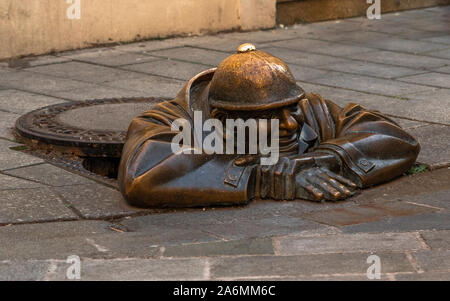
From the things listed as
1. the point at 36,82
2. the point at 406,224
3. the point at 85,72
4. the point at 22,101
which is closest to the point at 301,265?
the point at 406,224

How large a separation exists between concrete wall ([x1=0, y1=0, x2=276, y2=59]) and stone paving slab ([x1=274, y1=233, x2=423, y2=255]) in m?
5.40

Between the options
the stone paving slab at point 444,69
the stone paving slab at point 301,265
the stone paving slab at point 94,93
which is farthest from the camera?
the stone paving slab at point 444,69

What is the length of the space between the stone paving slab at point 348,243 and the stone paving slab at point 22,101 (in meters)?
3.31

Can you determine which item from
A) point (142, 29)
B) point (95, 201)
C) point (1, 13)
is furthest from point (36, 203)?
point (142, 29)

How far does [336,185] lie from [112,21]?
5.23 m

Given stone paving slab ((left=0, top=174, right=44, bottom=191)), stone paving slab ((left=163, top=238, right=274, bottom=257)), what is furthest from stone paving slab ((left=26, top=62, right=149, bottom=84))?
stone paving slab ((left=163, top=238, right=274, bottom=257))

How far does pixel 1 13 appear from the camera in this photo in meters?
8.38

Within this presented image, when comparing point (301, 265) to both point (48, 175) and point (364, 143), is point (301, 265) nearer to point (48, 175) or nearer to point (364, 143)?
point (364, 143)

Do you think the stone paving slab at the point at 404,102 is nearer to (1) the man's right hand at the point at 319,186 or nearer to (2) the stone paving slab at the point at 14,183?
(1) the man's right hand at the point at 319,186

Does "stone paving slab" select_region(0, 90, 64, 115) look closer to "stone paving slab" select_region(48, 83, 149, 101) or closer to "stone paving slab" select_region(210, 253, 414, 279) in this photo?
"stone paving slab" select_region(48, 83, 149, 101)

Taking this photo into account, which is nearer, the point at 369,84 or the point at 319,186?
the point at 319,186

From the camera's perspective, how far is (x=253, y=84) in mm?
4379

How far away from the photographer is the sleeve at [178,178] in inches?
174

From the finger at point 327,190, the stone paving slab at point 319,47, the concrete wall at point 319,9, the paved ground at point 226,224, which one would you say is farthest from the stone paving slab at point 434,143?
the concrete wall at point 319,9
